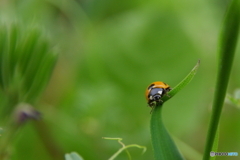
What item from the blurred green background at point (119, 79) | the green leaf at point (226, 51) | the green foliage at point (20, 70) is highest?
the blurred green background at point (119, 79)

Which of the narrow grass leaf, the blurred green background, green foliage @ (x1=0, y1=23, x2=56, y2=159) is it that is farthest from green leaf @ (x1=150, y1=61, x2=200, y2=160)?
the blurred green background

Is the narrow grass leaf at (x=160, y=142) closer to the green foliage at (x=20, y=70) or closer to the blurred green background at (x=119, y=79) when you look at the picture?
the green foliage at (x=20, y=70)

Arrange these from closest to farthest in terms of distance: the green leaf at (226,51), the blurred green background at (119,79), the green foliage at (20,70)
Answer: the green leaf at (226,51), the green foliage at (20,70), the blurred green background at (119,79)

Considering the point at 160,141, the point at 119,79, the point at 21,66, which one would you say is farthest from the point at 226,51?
the point at 119,79

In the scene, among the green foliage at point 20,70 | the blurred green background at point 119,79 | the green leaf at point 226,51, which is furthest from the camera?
the blurred green background at point 119,79

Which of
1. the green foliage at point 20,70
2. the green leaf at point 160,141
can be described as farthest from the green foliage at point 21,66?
the green leaf at point 160,141

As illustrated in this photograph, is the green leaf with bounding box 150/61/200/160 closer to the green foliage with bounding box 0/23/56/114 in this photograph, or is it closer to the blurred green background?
the green foliage with bounding box 0/23/56/114

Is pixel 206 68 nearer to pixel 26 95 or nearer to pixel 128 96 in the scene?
pixel 128 96
